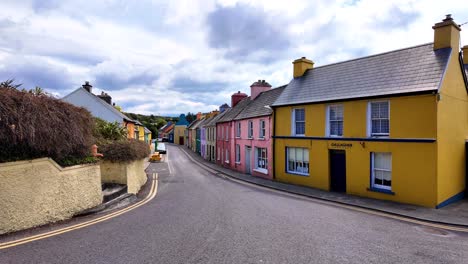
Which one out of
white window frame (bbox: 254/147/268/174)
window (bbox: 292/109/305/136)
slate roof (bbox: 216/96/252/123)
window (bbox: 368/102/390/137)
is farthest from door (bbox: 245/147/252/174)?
window (bbox: 368/102/390/137)

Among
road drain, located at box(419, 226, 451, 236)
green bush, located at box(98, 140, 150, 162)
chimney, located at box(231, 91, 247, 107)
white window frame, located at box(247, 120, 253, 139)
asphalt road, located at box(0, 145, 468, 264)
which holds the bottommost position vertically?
road drain, located at box(419, 226, 451, 236)

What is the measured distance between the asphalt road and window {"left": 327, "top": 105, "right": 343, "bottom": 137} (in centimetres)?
672

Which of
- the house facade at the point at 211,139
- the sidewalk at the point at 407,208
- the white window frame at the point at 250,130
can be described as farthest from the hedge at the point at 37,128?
the house facade at the point at 211,139

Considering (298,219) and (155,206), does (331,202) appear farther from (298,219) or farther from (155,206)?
(155,206)

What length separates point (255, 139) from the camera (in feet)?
84.2

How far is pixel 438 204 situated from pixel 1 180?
15.1m

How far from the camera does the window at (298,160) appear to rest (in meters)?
19.5

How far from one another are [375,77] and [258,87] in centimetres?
1729

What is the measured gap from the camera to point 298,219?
10.1m

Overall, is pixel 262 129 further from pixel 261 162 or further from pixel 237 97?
pixel 237 97

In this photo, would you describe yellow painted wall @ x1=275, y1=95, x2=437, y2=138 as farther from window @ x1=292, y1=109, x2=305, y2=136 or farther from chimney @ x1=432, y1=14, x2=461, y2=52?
chimney @ x1=432, y1=14, x2=461, y2=52

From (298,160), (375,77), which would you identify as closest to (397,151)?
(375,77)

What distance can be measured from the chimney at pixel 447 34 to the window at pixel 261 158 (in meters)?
13.2

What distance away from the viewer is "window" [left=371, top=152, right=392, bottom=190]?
14.6 metres
